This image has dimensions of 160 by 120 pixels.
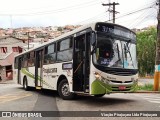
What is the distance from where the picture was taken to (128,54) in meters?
13.1

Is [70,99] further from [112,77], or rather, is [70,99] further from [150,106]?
Answer: [150,106]

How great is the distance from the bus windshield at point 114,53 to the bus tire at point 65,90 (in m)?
2.80

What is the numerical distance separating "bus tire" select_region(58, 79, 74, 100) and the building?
41.7 m

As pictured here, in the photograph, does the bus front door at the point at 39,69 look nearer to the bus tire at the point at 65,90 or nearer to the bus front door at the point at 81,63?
the bus tire at the point at 65,90

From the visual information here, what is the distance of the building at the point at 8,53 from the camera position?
2186 inches

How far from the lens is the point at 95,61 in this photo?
12.0m

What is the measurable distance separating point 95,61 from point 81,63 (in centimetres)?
112

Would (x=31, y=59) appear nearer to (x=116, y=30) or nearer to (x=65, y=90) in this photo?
(x=65, y=90)

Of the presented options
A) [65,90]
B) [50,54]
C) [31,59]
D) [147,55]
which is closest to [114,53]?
[65,90]

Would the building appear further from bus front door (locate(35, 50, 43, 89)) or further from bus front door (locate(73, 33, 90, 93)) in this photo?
bus front door (locate(73, 33, 90, 93))

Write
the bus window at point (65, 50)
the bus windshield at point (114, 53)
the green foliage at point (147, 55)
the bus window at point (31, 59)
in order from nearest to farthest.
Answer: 1. the bus windshield at point (114, 53)
2. the bus window at point (65, 50)
3. the bus window at point (31, 59)
4. the green foliage at point (147, 55)

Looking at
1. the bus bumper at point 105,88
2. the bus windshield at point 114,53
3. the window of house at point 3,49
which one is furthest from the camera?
the window of house at point 3,49

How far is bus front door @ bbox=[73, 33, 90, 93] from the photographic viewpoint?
1242 cm

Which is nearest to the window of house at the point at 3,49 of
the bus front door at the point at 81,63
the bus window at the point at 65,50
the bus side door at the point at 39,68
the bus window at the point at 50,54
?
the bus side door at the point at 39,68
